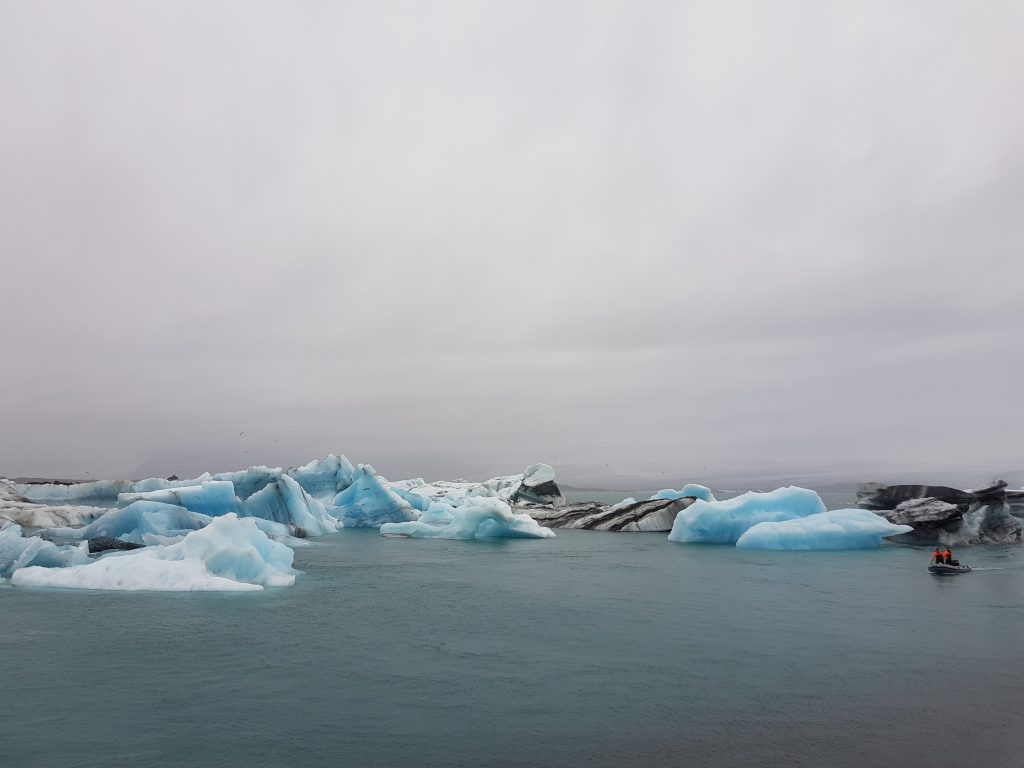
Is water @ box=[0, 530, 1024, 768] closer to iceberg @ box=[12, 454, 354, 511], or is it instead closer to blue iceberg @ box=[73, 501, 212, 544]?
blue iceberg @ box=[73, 501, 212, 544]

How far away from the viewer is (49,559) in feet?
49.4

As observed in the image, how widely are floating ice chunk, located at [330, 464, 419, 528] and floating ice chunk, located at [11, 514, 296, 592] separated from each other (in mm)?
17314

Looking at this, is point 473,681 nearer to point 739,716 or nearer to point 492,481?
point 739,716

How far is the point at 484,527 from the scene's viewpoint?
2788cm

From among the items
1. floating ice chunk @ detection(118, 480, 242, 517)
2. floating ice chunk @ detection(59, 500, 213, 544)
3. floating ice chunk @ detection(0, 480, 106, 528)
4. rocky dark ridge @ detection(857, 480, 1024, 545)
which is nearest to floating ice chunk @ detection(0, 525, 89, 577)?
floating ice chunk @ detection(59, 500, 213, 544)

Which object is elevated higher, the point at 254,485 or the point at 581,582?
the point at 254,485

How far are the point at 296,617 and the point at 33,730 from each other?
5244 mm

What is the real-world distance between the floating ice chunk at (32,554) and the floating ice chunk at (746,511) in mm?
19363

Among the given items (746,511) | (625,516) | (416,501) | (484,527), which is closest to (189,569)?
(484,527)

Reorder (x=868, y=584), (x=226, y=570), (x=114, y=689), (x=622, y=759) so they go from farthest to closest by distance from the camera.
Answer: (x=868, y=584), (x=226, y=570), (x=114, y=689), (x=622, y=759)

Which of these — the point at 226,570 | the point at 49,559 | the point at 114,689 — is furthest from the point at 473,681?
the point at 49,559

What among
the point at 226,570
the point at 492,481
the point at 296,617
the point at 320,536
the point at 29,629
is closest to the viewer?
the point at 29,629

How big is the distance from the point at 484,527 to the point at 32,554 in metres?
16.1

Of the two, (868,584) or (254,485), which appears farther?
(254,485)
